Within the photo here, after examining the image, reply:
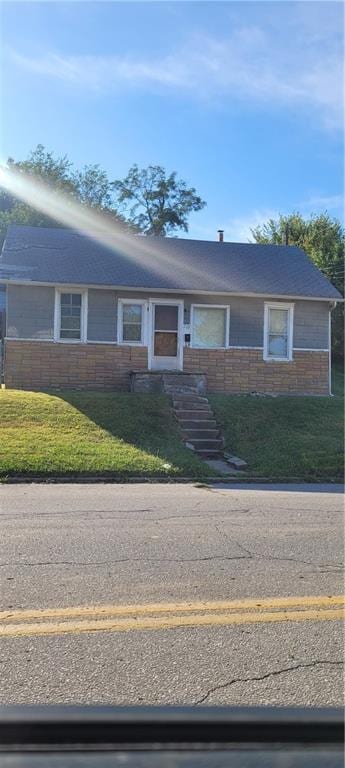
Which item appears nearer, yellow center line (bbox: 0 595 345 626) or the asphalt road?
the asphalt road

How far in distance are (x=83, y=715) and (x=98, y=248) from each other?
18.5 m

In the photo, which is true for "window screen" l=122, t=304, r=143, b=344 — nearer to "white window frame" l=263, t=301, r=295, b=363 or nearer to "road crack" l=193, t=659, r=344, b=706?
"white window frame" l=263, t=301, r=295, b=363

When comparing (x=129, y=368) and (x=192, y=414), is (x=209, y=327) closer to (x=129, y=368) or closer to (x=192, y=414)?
(x=129, y=368)

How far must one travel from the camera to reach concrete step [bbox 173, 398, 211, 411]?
49.9ft

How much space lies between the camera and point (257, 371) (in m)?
18.0

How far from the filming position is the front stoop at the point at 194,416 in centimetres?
1348

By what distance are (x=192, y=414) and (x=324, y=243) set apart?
21.1 m

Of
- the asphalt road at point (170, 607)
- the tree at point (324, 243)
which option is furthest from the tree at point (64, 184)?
the asphalt road at point (170, 607)

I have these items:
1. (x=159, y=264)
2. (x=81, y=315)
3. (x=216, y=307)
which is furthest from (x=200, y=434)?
(x=159, y=264)

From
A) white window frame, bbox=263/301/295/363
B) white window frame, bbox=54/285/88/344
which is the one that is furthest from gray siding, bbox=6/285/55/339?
white window frame, bbox=263/301/295/363

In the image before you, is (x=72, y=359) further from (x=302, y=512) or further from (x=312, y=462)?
(x=302, y=512)

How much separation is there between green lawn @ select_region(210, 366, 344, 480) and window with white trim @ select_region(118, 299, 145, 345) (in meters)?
2.86

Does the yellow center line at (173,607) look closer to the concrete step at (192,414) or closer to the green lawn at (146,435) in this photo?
the green lawn at (146,435)

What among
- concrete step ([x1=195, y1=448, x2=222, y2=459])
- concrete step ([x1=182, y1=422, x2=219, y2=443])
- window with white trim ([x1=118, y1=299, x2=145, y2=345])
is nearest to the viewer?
concrete step ([x1=195, y1=448, x2=222, y2=459])
